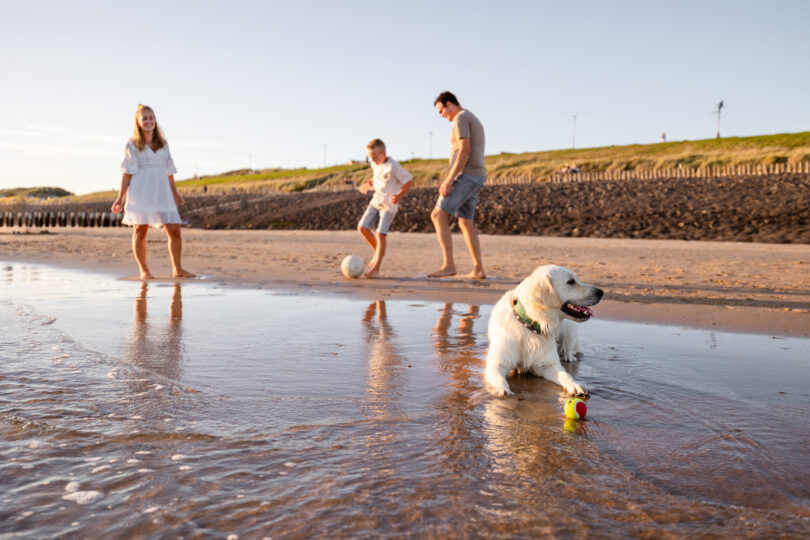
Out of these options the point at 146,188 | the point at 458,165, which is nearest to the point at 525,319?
the point at 458,165

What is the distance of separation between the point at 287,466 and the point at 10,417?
4.93 feet

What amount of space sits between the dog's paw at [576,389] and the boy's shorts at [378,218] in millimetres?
6515

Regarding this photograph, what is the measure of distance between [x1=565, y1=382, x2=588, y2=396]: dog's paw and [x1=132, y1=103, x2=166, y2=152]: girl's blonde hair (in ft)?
25.0

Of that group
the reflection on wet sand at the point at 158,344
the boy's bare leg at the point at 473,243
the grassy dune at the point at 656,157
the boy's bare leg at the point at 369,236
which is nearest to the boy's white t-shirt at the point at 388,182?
the boy's bare leg at the point at 369,236

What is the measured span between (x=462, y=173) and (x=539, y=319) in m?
5.66

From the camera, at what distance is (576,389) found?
3828 millimetres

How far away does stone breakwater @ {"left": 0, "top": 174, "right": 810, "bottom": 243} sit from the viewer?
22188 mm

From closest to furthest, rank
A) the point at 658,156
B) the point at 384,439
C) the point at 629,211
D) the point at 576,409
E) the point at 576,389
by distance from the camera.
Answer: the point at 384,439 → the point at 576,409 → the point at 576,389 → the point at 629,211 → the point at 658,156

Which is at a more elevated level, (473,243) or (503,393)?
(473,243)

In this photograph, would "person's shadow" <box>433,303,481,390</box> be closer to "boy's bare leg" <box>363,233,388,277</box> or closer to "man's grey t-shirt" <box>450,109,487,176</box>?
"man's grey t-shirt" <box>450,109,487,176</box>

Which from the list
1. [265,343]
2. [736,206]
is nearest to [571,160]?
[736,206]

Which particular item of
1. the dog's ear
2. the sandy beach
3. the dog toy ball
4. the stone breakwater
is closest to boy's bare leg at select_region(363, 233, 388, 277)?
the sandy beach

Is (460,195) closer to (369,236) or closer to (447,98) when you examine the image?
(447,98)

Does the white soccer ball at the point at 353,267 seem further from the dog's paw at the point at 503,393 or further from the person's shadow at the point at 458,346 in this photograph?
the dog's paw at the point at 503,393
